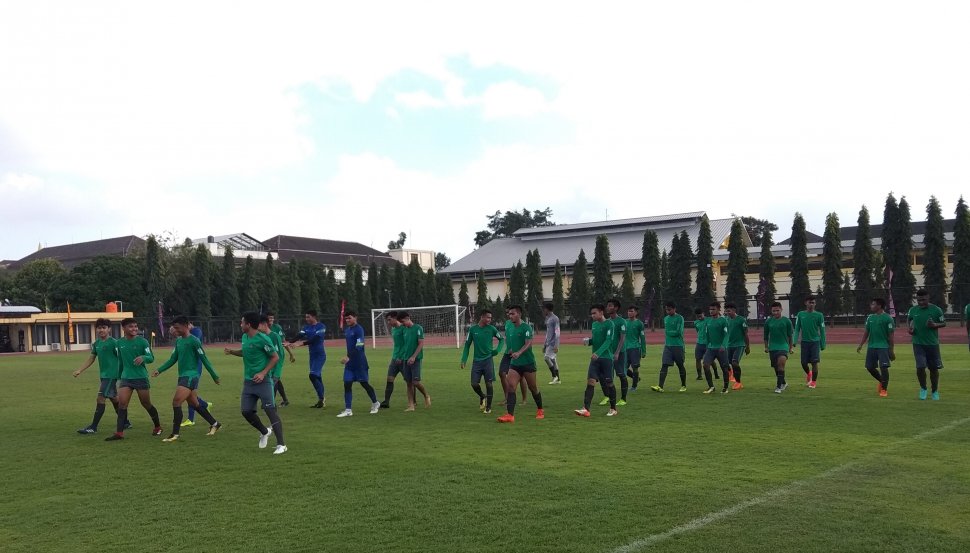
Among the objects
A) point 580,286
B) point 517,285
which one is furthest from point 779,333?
point 517,285

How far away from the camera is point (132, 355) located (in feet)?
39.3

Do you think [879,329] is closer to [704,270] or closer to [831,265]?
[831,265]

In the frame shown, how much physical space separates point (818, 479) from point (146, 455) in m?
8.56

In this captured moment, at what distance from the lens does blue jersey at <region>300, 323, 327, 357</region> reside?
1523 centimetres

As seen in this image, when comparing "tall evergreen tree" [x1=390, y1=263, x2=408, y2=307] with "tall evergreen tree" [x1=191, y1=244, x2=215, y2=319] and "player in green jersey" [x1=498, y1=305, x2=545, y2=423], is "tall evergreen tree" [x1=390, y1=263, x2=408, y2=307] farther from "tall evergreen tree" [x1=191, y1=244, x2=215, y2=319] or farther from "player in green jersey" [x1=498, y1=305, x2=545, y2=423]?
"player in green jersey" [x1=498, y1=305, x2=545, y2=423]

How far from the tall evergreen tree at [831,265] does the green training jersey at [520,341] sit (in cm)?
4632

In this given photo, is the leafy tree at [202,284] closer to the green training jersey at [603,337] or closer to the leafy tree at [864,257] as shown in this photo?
the leafy tree at [864,257]

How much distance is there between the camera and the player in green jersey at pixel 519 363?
1303 centimetres

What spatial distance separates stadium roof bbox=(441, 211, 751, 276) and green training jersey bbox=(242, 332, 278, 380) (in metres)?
66.7

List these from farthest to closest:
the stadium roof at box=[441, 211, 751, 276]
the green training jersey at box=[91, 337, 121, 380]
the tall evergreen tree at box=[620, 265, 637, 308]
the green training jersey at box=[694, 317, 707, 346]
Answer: the stadium roof at box=[441, 211, 751, 276] → the tall evergreen tree at box=[620, 265, 637, 308] → the green training jersey at box=[694, 317, 707, 346] → the green training jersey at box=[91, 337, 121, 380]

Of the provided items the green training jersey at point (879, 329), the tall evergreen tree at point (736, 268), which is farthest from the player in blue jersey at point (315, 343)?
the tall evergreen tree at point (736, 268)

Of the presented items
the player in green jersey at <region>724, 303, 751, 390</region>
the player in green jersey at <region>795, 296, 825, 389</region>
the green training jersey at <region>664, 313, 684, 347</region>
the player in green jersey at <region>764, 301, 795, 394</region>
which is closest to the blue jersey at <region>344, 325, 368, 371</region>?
the green training jersey at <region>664, 313, 684, 347</region>

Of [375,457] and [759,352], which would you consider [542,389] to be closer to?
[375,457]

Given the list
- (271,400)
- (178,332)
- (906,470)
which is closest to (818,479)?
(906,470)
